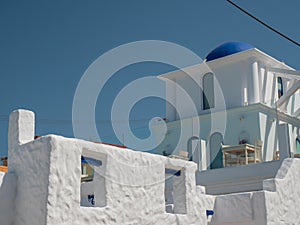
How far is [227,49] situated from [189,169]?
9.59 meters

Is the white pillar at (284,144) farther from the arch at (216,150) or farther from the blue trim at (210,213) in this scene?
the blue trim at (210,213)

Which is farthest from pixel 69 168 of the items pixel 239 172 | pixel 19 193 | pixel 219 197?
pixel 239 172

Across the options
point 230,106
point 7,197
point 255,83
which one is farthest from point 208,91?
point 7,197

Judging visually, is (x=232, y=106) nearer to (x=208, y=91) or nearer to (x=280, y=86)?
(x=208, y=91)

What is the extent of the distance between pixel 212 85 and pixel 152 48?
643 cm

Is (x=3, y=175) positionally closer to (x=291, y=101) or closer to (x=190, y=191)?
(x=190, y=191)

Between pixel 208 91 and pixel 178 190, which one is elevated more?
pixel 208 91

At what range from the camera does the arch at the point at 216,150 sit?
16.1 metres

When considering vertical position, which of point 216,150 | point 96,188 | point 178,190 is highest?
point 216,150

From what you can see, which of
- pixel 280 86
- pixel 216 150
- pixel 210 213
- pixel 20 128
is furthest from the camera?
pixel 280 86

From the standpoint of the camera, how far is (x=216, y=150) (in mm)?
17125

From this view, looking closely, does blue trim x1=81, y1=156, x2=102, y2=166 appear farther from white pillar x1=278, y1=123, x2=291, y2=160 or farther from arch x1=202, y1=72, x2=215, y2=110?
arch x1=202, y1=72, x2=215, y2=110

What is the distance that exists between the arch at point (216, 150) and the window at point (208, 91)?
4.80ft

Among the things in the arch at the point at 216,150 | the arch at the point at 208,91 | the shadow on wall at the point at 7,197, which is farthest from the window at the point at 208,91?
the shadow on wall at the point at 7,197
